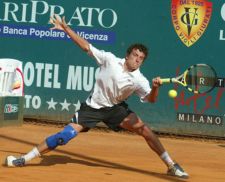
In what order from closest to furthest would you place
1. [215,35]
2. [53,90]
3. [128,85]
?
[128,85] < [215,35] < [53,90]

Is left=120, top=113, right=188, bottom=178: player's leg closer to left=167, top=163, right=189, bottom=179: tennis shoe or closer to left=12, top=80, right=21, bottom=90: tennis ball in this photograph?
left=167, top=163, right=189, bottom=179: tennis shoe

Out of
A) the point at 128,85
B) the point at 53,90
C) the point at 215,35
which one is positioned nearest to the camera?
the point at 128,85

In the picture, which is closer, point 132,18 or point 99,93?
point 99,93

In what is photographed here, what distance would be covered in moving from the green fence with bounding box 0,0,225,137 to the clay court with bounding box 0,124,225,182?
393 millimetres

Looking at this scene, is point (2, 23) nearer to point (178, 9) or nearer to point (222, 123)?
point (178, 9)

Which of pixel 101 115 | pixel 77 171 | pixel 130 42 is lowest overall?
pixel 77 171

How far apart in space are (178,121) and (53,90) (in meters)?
2.07

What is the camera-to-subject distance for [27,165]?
25.0 feet

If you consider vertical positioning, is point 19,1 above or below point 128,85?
above

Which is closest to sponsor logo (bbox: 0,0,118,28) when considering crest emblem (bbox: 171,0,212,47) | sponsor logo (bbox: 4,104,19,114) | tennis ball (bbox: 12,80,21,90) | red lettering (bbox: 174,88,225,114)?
crest emblem (bbox: 171,0,212,47)

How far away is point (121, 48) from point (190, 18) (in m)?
1.16

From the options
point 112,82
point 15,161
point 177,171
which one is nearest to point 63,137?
point 15,161

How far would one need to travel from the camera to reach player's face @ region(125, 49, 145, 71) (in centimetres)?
710

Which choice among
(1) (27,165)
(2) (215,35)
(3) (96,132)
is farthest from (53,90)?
(1) (27,165)
